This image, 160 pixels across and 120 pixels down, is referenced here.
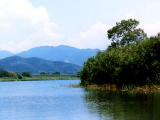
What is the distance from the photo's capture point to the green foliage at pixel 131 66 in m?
64.0

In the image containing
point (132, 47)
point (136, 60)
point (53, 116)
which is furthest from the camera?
point (132, 47)

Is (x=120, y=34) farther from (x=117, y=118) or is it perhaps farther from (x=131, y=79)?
(x=117, y=118)

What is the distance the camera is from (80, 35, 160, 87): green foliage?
64000mm

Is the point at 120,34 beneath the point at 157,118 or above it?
above

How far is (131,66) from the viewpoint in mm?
66875

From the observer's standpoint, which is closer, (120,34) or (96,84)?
(96,84)

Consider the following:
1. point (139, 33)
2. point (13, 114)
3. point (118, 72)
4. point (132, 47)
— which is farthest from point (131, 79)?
point (13, 114)

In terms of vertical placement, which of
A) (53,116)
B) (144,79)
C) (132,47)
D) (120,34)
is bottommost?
(53,116)

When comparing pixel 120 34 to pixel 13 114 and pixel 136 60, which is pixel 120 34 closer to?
pixel 136 60

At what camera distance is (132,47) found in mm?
73125

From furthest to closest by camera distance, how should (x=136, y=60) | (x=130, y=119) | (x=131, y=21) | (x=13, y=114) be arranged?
(x=131, y=21), (x=136, y=60), (x=13, y=114), (x=130, y=119)

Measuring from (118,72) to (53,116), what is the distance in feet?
121

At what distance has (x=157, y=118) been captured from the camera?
30.6 metres

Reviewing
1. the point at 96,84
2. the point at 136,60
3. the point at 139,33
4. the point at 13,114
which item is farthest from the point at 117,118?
the point at 139,33
